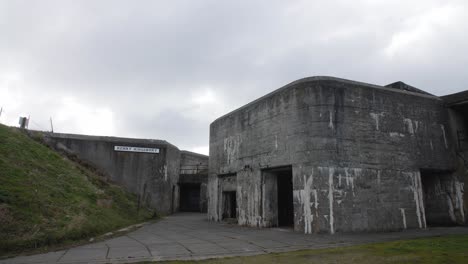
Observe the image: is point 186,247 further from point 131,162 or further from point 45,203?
point 131,162

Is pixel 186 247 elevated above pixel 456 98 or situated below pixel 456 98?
below

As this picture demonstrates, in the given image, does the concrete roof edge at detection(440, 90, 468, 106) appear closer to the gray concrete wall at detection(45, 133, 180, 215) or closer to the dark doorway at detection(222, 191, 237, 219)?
the dark doorway at detection(222, 191, 237, 219)

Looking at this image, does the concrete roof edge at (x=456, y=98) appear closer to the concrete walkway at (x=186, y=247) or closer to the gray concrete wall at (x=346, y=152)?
the gray concrete wall at (x=346, y=152)

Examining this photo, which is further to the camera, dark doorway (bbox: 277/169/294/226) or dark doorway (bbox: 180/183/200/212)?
dark doorway (bbox: 180/183/200/212)

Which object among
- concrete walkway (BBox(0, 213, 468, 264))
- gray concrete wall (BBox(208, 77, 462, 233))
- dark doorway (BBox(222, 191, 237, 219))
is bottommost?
concrete walkway (BBox(0, 213, 468, 264))

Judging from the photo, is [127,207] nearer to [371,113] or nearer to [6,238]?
[6,238]

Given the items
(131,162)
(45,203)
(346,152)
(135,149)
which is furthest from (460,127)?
(131,162)

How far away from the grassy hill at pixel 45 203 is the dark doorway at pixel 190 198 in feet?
39.9

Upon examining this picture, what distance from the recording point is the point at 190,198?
26781 mm

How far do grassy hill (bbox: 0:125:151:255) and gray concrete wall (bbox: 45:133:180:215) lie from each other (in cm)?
407

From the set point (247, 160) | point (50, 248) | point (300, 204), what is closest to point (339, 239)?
point (300, 204)

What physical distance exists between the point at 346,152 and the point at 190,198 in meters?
18.8

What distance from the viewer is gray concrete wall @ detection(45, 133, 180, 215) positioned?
18156mm

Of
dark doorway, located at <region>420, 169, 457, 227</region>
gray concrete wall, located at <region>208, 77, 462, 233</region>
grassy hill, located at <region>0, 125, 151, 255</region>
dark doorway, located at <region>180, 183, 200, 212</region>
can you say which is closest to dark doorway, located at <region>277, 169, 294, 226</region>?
gray concrete wall, located at <region>208, 77, 462, 233</region>
